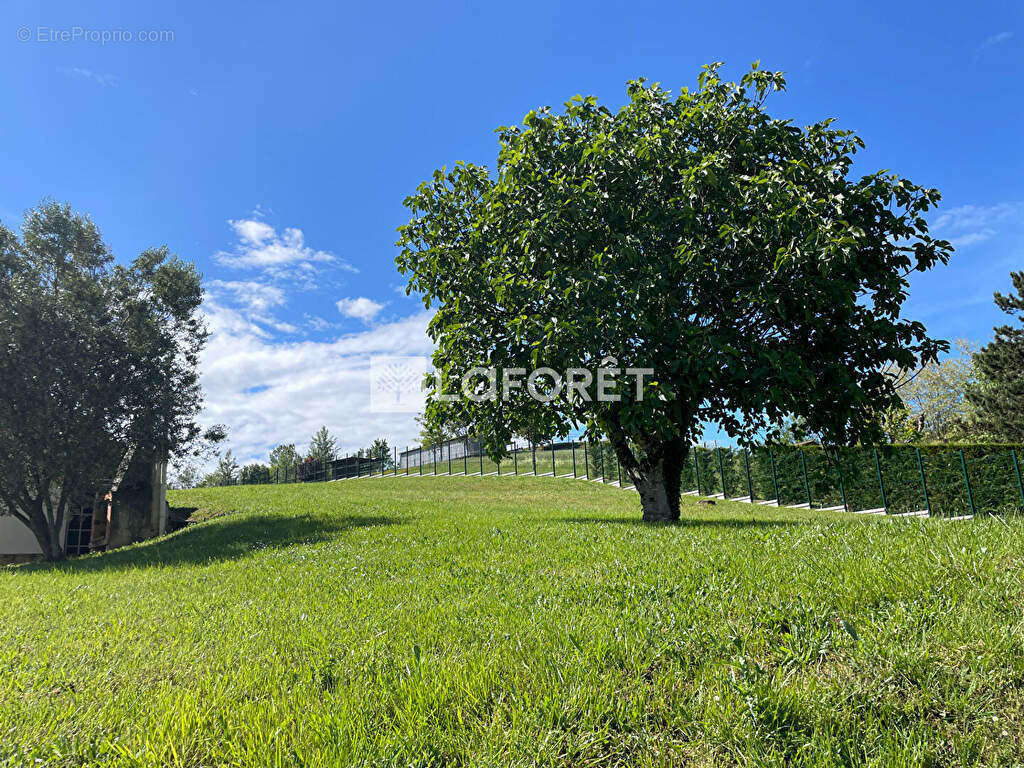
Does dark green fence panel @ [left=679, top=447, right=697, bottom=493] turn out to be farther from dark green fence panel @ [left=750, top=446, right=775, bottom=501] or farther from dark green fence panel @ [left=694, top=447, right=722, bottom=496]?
dark green fence panel @ [left=750, top=446, right=775, bottom=501]

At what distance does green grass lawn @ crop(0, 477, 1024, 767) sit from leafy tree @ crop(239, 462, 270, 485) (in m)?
68.8

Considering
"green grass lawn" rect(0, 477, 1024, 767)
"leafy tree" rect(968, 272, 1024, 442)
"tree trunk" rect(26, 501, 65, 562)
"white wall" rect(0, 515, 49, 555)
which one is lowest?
"white wall" rect(0, 515, 49, 555)

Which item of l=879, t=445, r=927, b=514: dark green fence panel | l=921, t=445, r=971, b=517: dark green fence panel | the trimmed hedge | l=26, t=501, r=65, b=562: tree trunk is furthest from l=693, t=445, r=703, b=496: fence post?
l=26, t=501, r=65, b=562: tree trunk

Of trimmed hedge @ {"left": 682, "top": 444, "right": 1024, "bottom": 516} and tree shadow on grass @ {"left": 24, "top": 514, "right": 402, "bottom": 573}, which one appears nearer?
tree shadow on grass @ {"left": 24, "top": 514, "right": 402, "bottom": 573}

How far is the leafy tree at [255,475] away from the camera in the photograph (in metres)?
72.2

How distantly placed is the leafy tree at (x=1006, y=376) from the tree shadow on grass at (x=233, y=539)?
1273 inches

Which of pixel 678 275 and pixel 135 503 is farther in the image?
pixel 135 503

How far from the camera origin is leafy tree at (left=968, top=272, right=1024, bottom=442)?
30.0 meters

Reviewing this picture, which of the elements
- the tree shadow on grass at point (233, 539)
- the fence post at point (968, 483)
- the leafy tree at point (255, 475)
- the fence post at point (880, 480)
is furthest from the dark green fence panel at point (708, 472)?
the leafy tree at point (255, 475)

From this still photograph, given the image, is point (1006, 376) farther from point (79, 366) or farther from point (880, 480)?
point (79, 366)

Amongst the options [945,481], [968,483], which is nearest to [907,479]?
[945,481]

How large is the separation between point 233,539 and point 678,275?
1339 cm

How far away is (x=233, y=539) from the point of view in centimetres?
1591

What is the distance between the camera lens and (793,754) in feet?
9.55
